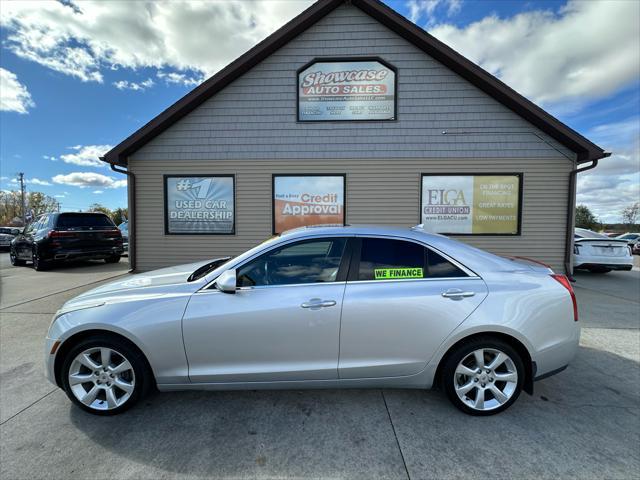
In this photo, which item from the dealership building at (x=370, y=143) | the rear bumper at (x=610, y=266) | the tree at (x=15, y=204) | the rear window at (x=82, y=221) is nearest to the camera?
the dealership building at (x=370, y=143)

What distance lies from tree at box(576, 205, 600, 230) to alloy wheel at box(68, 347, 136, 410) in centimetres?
5680

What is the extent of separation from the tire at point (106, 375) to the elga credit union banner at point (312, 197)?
541 cm

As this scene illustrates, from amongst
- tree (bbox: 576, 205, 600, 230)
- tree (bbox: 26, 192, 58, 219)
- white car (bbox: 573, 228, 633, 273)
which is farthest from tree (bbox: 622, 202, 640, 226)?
tree (bbox: 26, 192, 58, 219)

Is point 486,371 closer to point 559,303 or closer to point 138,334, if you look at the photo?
point 559,303

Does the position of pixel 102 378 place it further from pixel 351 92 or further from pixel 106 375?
pixel 351 92

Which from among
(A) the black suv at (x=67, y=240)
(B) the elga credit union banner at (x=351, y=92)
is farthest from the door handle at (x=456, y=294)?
(A) the black suv at (x=67, y=240)

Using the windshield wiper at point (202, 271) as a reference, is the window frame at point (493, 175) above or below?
above

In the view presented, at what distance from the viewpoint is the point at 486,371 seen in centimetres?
244

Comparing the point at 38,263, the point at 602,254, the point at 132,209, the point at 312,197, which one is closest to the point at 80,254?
the point at 38,263

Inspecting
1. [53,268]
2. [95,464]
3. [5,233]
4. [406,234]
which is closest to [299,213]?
[406,234]

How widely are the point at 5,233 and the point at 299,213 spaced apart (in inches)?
845

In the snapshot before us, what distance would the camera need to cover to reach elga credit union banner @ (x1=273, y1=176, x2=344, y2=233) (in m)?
7.56

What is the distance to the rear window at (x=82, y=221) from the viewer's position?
9242 millimetres

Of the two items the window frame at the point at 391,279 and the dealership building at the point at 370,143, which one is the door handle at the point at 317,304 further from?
the dealership building at the point at 370,143
